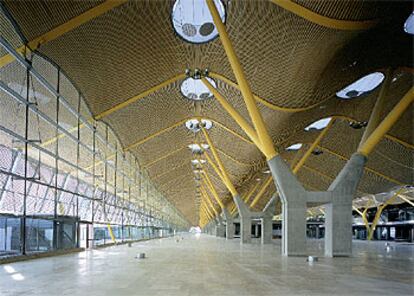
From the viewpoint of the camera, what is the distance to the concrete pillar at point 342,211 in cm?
2168

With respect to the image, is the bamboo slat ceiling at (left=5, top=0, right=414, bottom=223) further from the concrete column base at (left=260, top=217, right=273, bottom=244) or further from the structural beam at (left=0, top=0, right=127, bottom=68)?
the concrete column base at (left=260, top=217, right=273, bottom=244)

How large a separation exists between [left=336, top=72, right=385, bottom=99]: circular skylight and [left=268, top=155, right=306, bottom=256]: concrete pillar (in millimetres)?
12453

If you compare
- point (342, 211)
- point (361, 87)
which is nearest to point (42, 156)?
point (342, 211)

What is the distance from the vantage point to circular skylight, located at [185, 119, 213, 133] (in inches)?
1499

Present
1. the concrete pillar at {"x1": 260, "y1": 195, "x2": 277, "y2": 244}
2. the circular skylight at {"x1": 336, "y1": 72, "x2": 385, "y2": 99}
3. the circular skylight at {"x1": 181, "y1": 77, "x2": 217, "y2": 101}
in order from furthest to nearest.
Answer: the concrete pillar at {"x1": 260, "y1": 195, "x2": 277, "y2": 244}, the circular skylight at {"x1": 336, "y1": 72, "x2": 385, "y2": 99}, the circular skylight at {"x1": 181, "y1": 77, "x2": 217, "y2": 101}

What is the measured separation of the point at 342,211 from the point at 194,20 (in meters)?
12.3

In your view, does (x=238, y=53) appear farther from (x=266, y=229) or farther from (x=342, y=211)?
(x=266, y=229)

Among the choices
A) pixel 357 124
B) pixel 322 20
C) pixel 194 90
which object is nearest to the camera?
pixel 322 20

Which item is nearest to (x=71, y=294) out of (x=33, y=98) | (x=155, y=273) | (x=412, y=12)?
(x=155, y=273)

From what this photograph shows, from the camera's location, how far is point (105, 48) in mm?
21172

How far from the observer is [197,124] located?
38969 mm

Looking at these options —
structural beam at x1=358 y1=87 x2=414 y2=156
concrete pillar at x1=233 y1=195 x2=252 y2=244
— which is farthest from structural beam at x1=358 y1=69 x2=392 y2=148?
concrete pillar at x1=233 y1=195 x2=252 y2=244

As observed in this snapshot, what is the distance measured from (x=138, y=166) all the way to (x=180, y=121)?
12.2 m

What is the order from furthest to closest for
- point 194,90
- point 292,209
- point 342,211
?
point 194,90 < point 342,211 < point 292,209
